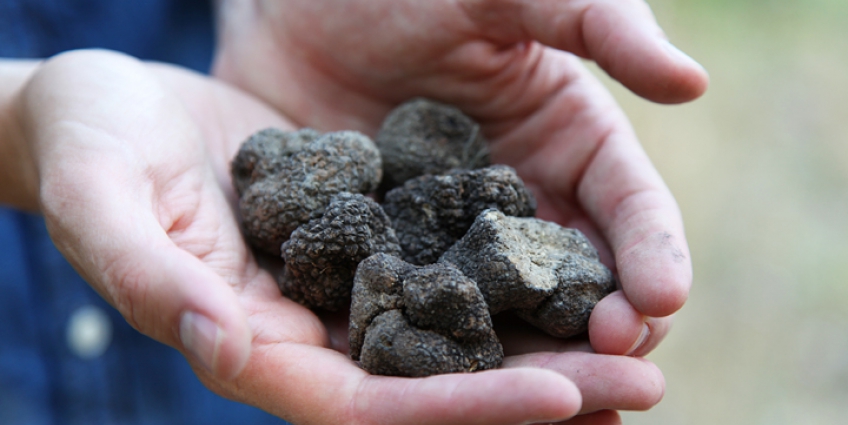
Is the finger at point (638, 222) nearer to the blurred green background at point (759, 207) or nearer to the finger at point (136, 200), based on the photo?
the finger at point (136, 200)

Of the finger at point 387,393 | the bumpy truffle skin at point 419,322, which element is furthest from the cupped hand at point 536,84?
the finger at point 387,393

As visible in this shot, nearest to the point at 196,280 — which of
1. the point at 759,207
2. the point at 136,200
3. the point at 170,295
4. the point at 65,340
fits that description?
the point at 170,295

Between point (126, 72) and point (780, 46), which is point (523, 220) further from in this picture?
point (780, 46)

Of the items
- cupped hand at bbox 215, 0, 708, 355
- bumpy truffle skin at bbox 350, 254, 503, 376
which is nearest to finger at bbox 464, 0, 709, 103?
cupped hand at bbox 215, 0, 708, 355

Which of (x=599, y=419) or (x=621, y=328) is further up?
(x=621, y=328)

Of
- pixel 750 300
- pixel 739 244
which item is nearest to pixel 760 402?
pixel 750 300

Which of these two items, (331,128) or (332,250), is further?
(331,128)

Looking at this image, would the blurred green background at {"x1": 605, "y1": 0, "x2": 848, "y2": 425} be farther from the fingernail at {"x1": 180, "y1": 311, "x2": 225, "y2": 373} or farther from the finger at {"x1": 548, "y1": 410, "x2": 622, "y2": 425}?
the fingernail at {"x1": 180, "y1": 311, "x2": 225, "y2": 373}

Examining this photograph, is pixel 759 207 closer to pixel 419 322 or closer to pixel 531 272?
pixel 531 272
